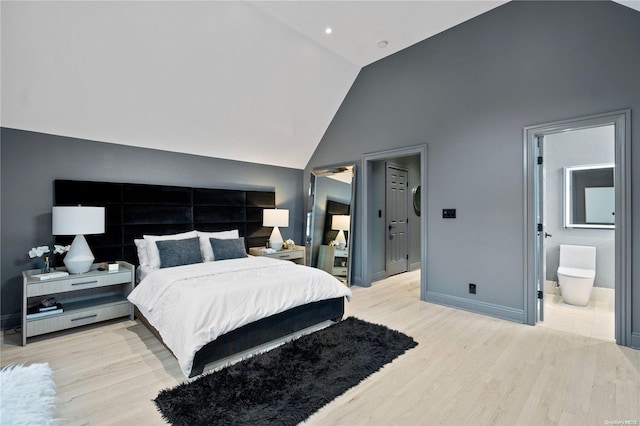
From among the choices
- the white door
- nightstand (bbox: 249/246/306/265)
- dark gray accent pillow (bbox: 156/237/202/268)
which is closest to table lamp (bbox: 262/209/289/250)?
nightstand (bbox: 249/246/306/265)

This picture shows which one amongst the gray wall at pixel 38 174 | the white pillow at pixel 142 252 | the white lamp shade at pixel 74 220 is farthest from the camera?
the white pillow at pixel 142 252

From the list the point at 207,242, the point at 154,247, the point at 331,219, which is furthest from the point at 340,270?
the point at 154,247

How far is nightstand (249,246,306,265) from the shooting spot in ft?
15.7

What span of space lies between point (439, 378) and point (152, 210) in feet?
12.6

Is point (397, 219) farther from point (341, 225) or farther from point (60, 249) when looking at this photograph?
point (60, 249)

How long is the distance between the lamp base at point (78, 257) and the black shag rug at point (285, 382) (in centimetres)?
192

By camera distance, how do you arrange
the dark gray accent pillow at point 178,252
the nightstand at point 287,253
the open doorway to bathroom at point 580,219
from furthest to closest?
the nightstand at point 287,253 → the open doorway to bathroom at point 580,219 → the dark gray accent pillow at point 178,252

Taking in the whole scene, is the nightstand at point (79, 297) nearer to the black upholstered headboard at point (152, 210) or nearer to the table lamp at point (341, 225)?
the black upholstered headboard at point (152, 210)

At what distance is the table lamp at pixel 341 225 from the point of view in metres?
4.95

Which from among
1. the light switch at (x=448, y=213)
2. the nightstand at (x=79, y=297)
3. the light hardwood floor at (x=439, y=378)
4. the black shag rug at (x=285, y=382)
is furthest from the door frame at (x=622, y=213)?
the nightstand at (x=79, y=297)

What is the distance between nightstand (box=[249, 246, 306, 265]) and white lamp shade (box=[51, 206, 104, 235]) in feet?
7.26

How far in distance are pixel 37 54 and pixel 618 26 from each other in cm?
533

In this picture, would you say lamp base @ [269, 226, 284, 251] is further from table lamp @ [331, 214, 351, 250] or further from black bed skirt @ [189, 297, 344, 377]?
black bed skirt @ [189, 297, 344, 377]

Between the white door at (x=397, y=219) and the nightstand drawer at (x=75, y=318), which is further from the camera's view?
the white door at (x=397, y=219)
